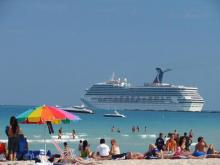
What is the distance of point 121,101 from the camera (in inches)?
4299

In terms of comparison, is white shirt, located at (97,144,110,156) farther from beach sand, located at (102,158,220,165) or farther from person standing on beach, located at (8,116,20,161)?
person standing on beach, located at (8,116,20,161)

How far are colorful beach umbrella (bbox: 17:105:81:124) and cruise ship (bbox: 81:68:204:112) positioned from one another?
310 ft

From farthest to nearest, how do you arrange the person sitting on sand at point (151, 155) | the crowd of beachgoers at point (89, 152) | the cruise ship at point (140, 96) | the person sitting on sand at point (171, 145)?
1. the cruise ship at point (140, 96)
2. the person sitting on sand at point (171, 145)
3. the person sitting on sand at point (151, 155)
4. the crowd of beachgoers at point (89, 152)

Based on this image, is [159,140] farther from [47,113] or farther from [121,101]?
[121,101]

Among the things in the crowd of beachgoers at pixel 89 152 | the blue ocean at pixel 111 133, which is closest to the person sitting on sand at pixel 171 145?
the crowd of beachgoers at pixel 89 152

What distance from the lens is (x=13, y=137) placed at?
13328 millimetres

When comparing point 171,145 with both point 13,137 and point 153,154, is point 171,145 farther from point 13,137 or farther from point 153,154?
point 13,137

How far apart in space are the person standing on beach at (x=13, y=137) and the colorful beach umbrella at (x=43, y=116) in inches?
5.7

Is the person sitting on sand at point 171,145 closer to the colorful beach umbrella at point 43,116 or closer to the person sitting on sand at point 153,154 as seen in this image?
the person sitting on sand at point 153,154

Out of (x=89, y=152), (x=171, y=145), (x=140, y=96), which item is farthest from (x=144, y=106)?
(x=89, y=152)

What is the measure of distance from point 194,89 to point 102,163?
335 feet

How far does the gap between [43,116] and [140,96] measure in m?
96.1

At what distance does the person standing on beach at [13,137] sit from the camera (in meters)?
13.0

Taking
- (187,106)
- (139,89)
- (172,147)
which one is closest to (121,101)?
(139,89)
